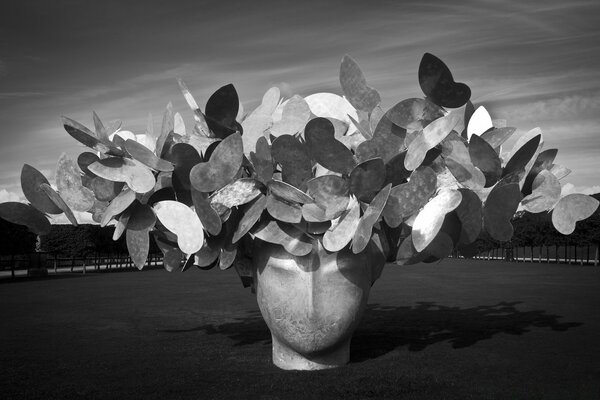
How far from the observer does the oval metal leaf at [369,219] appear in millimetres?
3637

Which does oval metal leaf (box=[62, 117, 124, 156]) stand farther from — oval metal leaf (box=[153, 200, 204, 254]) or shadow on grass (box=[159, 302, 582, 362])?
shadow on grass (box=[159, 302, 582, 362])

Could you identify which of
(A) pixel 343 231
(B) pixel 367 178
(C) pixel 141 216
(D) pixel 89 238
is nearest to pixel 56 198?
(C) pixel 141 216

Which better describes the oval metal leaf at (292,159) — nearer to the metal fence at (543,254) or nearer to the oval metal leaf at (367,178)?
the oval metal leaf at (367,178)

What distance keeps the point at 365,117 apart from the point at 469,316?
4.62 meters

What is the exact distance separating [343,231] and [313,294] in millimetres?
637

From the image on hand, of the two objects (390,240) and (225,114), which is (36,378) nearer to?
(225,114)

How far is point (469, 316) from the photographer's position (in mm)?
8016

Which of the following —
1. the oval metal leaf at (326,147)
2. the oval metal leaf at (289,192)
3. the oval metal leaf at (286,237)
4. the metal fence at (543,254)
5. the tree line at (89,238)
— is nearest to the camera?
the oval metal leaf at (326,147)

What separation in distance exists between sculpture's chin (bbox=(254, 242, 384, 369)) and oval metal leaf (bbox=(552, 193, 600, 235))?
1.47m

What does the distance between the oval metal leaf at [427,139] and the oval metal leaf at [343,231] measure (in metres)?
0.47

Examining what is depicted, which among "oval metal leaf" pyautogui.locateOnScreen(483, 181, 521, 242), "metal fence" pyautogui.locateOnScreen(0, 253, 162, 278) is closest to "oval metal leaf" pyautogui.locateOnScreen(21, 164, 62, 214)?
"oval metal leaf" pyautogui.locateOnScreen(483, 181, 521, 242)

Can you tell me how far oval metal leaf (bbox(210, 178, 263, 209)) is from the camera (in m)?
4.00

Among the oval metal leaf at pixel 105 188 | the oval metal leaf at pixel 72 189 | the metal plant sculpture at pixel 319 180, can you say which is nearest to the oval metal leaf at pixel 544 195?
the metal plant sculpture at pixel 319 180

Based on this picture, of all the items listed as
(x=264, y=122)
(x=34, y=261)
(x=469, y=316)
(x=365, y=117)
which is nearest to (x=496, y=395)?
(x=365, y=117)
